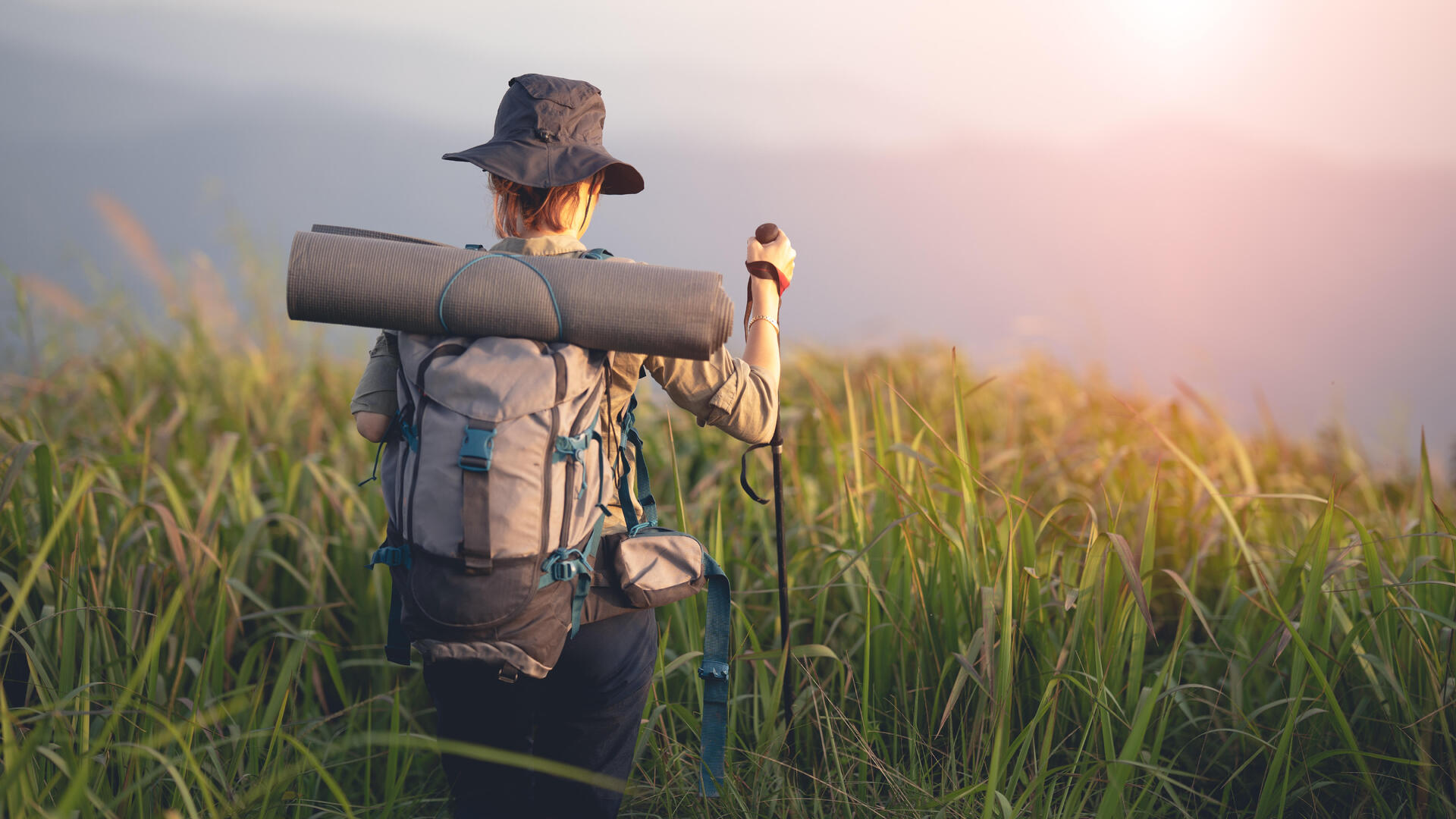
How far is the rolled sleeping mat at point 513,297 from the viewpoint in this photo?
178 centimetres

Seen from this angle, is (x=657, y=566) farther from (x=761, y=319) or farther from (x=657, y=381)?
(x=761, y=319)

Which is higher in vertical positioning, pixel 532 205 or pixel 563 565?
pixel 532 205

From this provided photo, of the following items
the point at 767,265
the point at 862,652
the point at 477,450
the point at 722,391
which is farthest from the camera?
the point at 862,652

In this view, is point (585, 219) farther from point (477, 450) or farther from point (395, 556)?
point (395, 556)

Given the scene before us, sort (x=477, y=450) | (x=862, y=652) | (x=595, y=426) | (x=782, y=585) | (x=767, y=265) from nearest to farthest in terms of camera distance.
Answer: (x=477, y=450), (x=595, y=426), (x=767, y=265), (x=782, y=585), (x=862, y=652)

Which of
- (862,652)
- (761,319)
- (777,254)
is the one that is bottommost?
(862,652)

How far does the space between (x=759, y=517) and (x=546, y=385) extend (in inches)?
79.5

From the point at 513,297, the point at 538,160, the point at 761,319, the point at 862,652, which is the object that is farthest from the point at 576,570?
the point at 862,652

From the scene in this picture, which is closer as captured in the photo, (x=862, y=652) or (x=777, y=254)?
(x=777, y=254)

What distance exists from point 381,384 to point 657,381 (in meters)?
0.61

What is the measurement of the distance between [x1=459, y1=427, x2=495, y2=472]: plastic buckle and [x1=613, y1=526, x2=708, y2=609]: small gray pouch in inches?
15.7

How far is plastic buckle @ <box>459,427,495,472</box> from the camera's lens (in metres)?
1.67

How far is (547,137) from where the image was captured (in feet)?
6.38

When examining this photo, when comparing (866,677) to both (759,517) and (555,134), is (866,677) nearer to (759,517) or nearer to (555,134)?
(759,517)
